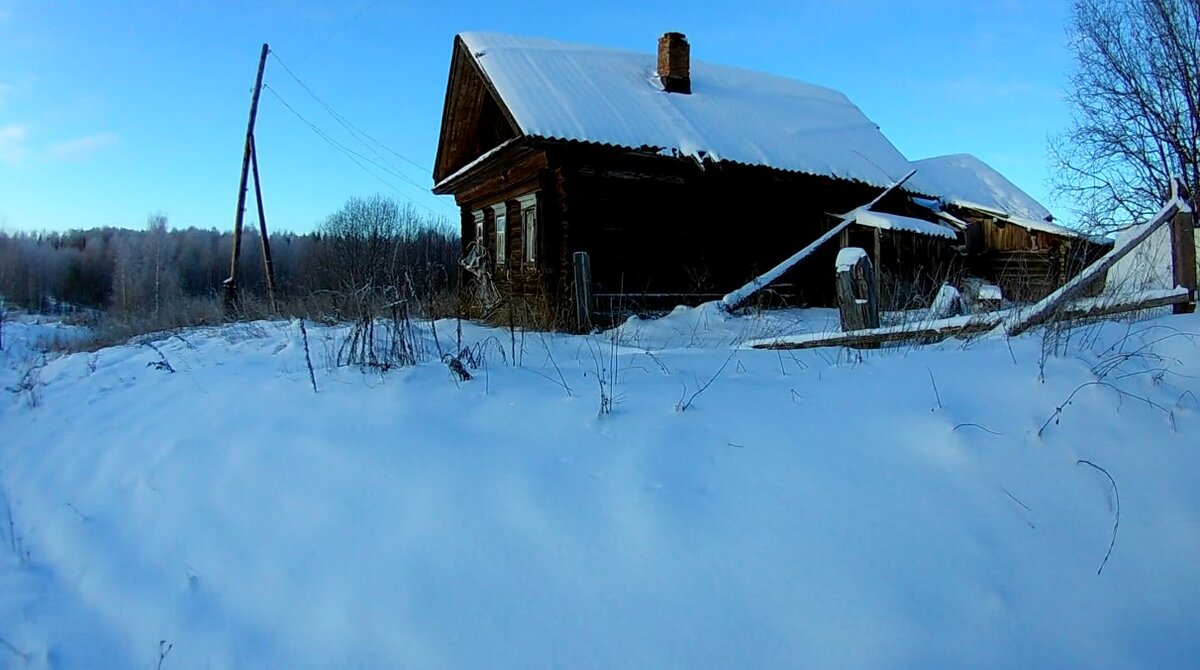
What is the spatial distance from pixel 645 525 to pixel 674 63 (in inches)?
441

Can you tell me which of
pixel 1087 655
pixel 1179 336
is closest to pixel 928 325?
pixel 1179 336

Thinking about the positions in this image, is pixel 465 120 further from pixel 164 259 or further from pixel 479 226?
pixel 164 259

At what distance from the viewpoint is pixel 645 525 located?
206cm

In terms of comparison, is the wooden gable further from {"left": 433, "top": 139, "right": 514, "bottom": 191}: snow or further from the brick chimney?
the brick chimney

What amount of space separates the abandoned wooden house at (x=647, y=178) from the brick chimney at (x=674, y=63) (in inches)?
1.1

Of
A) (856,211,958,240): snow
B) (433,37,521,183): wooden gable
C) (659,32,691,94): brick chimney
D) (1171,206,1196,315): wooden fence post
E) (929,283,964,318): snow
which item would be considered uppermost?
(659,32,691,94): brick chimney

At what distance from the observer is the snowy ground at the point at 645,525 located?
68.9 inches

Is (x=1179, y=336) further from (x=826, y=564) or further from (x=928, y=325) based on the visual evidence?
(x=826, y=564)

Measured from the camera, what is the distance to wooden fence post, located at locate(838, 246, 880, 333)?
14.6 ft

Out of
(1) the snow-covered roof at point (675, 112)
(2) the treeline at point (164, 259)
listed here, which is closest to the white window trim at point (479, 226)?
(1) the snow-covered roof at point (675, 112)

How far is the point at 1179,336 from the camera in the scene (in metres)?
3.36

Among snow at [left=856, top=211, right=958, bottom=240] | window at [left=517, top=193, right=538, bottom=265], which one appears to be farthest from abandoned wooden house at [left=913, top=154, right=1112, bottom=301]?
window at [left=517, top=193, right=538, bottom=265]

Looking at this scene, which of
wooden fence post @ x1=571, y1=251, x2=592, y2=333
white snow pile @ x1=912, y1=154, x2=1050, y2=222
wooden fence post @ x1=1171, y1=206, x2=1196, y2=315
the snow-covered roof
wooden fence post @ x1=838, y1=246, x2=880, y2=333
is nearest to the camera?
wooden fence post @ x1=838, y1=246, x2=880, y2=333

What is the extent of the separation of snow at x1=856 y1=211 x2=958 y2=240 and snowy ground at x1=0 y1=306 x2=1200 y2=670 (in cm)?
735
